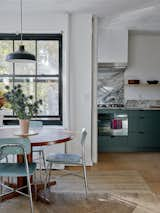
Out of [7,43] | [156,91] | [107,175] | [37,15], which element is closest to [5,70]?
[7,43]

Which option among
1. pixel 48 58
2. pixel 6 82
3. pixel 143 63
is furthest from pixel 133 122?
pixel 6 82

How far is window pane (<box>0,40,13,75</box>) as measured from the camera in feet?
14.7

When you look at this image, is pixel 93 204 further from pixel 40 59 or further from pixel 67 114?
pixel 40 59

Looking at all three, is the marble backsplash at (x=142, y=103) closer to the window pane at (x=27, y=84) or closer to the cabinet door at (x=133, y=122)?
the cabinet door at (x=133, y=122)

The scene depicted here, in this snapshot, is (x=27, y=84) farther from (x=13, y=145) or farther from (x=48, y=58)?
(x=13, y=145)

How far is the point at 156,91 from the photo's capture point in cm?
596

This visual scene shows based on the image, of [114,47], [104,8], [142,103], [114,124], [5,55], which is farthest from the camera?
[142,103]

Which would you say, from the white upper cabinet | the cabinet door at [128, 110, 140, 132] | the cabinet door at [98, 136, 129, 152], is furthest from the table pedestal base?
the white upper cabinet

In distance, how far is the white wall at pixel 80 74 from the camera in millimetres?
4367

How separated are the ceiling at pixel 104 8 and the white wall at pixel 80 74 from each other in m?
0.25

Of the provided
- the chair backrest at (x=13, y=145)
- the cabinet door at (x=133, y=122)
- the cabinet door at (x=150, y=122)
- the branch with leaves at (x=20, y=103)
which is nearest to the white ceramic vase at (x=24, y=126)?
the branch with leaves at (x=20, y=103)

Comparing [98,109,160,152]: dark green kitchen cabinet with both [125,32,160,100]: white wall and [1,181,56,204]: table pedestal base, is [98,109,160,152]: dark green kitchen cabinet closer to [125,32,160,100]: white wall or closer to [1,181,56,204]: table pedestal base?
[125,32,160,100]: white wall

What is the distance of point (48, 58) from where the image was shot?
455cm

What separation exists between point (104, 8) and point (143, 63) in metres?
2.19
